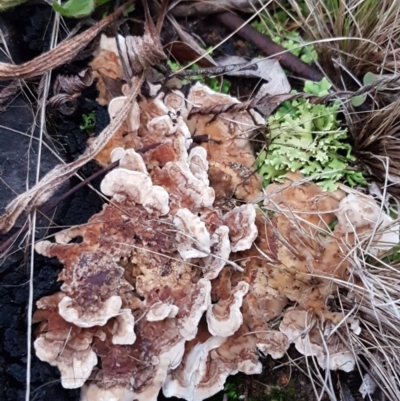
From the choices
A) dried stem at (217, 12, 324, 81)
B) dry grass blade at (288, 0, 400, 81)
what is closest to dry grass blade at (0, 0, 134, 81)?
dried stem at (217, 12, 324, 81)

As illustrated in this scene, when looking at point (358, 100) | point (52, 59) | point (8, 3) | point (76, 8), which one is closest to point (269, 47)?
point (358, 100)

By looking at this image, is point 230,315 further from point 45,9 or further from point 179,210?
point 45,9

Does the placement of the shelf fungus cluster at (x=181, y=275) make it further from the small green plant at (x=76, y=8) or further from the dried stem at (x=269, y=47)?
the dried stem at (x=269, y=47)

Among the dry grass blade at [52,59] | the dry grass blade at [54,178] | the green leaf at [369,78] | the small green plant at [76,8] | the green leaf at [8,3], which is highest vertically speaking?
the green leaf at [8,3]

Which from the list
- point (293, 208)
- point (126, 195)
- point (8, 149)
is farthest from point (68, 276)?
point (293, 208)

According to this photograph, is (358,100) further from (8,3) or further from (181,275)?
(8,3)

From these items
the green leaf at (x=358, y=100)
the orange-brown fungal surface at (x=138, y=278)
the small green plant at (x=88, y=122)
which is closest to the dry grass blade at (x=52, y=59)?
the small green plant at (x=88, y=122)
